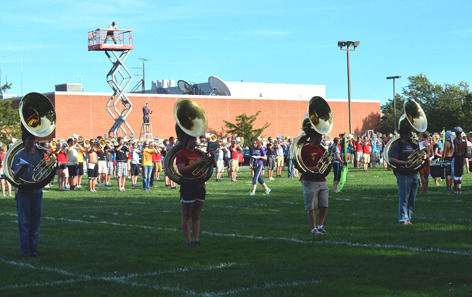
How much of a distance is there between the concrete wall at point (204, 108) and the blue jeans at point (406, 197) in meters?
49.4

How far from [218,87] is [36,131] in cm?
6189

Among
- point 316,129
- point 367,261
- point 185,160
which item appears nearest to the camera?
point 367,261

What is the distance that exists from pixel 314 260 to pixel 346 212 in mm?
6007

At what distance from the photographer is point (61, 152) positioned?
2441cm

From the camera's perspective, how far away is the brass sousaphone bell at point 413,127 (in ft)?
41.4

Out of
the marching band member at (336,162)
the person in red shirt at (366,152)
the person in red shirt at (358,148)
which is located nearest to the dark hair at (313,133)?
the marching band member at (336,162)

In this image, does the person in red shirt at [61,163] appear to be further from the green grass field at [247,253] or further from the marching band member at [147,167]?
→ the green grass field at [247,253]

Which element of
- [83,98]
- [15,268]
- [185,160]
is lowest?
[15,268]

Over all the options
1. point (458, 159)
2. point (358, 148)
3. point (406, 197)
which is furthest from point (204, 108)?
point (406, 197)

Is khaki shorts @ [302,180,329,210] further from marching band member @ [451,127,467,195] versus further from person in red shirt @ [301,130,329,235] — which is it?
marching band member @ [451,127,467,195]

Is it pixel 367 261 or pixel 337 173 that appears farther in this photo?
pixel 337 173

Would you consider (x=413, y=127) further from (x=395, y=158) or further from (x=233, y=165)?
(x=233, y=165)

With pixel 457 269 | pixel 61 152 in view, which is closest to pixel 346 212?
pixel 457 269

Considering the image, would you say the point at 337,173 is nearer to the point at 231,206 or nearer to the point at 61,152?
the point at 231,206
